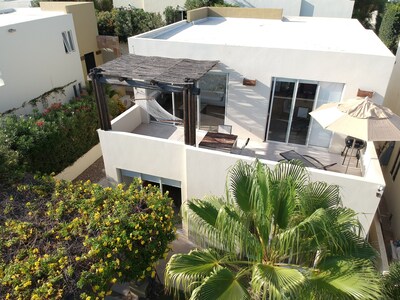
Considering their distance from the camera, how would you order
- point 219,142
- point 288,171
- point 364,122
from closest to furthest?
point 288,171 → point 364,122 → point 219,142

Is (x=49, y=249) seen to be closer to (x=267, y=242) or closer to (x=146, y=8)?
(x=267, y=242)

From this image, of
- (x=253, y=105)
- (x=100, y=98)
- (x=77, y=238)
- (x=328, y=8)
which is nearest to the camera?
(x=77, y=238)

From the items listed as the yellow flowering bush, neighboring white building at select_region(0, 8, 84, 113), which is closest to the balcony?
the yellow flowering bush

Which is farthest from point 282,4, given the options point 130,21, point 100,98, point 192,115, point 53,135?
point 53,135

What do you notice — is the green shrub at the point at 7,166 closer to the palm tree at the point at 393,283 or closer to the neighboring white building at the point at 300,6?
the palm tree at the point at 393,283

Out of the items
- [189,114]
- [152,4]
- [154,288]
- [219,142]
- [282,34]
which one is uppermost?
[282,34]

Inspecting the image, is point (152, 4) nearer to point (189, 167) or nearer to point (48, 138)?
point (48, 138)

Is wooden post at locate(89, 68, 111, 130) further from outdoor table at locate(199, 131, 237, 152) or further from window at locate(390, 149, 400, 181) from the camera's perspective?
window at locate(390, 149, 400, 181)
